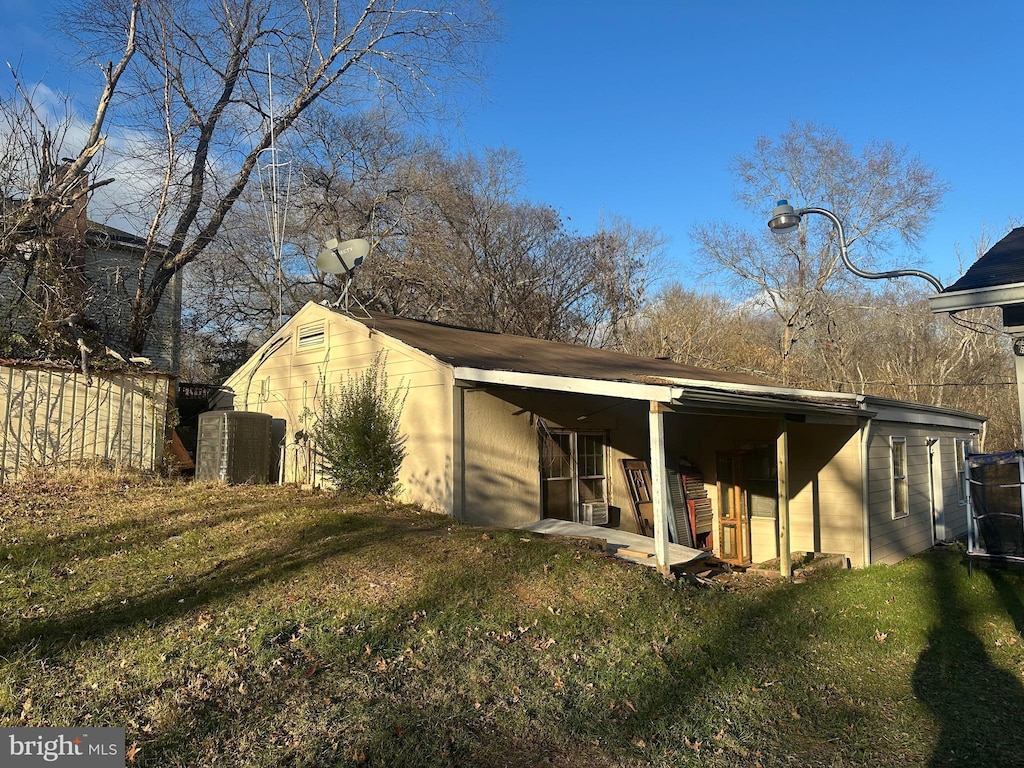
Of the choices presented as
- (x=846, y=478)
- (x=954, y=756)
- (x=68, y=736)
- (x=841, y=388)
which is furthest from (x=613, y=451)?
(x=841, y=388)

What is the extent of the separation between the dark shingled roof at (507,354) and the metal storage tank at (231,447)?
261 cm

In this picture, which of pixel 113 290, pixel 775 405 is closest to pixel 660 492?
pixel 775 405

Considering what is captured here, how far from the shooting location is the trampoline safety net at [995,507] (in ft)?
27.5

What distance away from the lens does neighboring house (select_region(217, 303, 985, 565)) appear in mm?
9477

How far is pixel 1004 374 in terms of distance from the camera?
28.1 metres

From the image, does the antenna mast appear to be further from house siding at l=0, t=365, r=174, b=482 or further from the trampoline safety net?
the trampoline safety net

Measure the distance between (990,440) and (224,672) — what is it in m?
29.9

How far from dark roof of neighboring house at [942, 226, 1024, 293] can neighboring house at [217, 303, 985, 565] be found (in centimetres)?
268

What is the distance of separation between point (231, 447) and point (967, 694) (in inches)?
400

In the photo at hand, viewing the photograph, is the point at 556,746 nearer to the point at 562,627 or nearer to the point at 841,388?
the point at 562,627

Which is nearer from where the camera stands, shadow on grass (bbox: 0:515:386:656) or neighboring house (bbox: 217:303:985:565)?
shadow on grass (bbox: 0:515:386:656)

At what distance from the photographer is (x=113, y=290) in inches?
723

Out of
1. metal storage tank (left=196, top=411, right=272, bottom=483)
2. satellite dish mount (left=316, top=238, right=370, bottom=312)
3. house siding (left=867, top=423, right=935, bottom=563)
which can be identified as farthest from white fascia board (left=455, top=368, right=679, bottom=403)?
house siding (left=867, top=423, right=935, bottom=563)

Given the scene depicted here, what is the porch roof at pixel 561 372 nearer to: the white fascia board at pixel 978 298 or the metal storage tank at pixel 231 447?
the white fascia board at pixel 978 298
